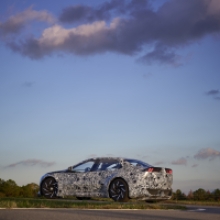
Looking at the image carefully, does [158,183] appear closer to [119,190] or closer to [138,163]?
[138,163]

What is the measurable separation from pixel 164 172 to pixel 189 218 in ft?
23.7

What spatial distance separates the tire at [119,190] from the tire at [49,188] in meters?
2.42

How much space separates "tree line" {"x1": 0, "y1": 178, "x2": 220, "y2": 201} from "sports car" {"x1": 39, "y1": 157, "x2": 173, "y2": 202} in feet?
14.4

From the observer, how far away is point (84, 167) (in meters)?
17.4

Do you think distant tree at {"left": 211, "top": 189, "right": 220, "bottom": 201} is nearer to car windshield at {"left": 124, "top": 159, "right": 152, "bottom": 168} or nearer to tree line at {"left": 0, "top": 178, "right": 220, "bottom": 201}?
tree line at {"left": 0, "top": 178, "right": 220, "bottom": 201}

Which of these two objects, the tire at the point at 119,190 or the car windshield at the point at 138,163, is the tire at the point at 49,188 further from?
the car windshield at the point at 138,163

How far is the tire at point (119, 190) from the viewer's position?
15891 mm

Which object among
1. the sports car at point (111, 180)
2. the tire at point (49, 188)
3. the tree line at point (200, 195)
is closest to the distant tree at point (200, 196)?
the tree line at point (200, 195)

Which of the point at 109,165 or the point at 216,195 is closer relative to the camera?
the point at 109,165

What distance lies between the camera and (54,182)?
17594mm

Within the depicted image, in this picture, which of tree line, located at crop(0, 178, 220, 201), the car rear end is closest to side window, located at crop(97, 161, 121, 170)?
the car rear end

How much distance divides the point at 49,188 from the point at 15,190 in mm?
5236

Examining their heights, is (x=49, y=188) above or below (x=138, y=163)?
below

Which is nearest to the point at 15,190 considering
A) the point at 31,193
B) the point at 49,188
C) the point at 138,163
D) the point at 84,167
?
the point at 31,193
